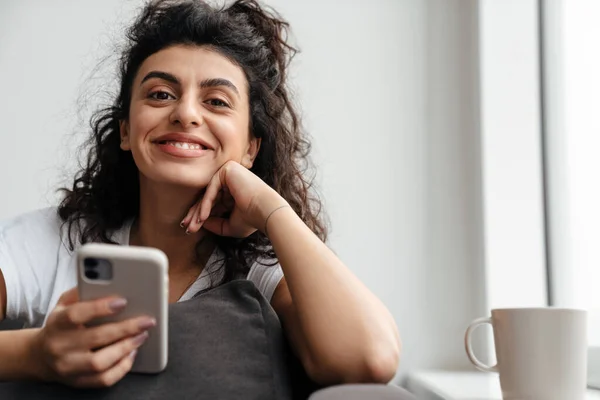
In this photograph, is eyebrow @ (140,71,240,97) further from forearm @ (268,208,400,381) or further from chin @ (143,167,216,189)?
forearm @ (268,208,400,381)

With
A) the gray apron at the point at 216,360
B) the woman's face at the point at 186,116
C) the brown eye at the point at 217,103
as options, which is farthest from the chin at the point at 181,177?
the gray apron at the point at 216,360

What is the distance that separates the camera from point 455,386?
1309mm

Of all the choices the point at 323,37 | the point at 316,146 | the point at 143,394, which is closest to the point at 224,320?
the point at 143,394

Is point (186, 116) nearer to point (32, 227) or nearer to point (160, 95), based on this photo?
point (160, 95)

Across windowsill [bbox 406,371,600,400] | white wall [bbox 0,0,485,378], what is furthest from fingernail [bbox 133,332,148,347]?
white wall [bbox 0,0,485,378]

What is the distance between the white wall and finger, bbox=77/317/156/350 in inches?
36.5

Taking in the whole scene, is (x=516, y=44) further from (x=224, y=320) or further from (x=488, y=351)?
(x=224, y=320)

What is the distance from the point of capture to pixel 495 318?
3.17 feet

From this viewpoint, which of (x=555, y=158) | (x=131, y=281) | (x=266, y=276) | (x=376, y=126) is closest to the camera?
(x=131, y=281)

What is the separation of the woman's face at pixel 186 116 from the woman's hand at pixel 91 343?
1.31ft

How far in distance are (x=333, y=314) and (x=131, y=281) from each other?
329 millimetres

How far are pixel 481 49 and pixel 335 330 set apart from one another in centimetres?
97

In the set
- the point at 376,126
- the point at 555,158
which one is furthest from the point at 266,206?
the point at 555,158

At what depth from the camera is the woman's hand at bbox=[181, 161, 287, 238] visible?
1.09 meters
